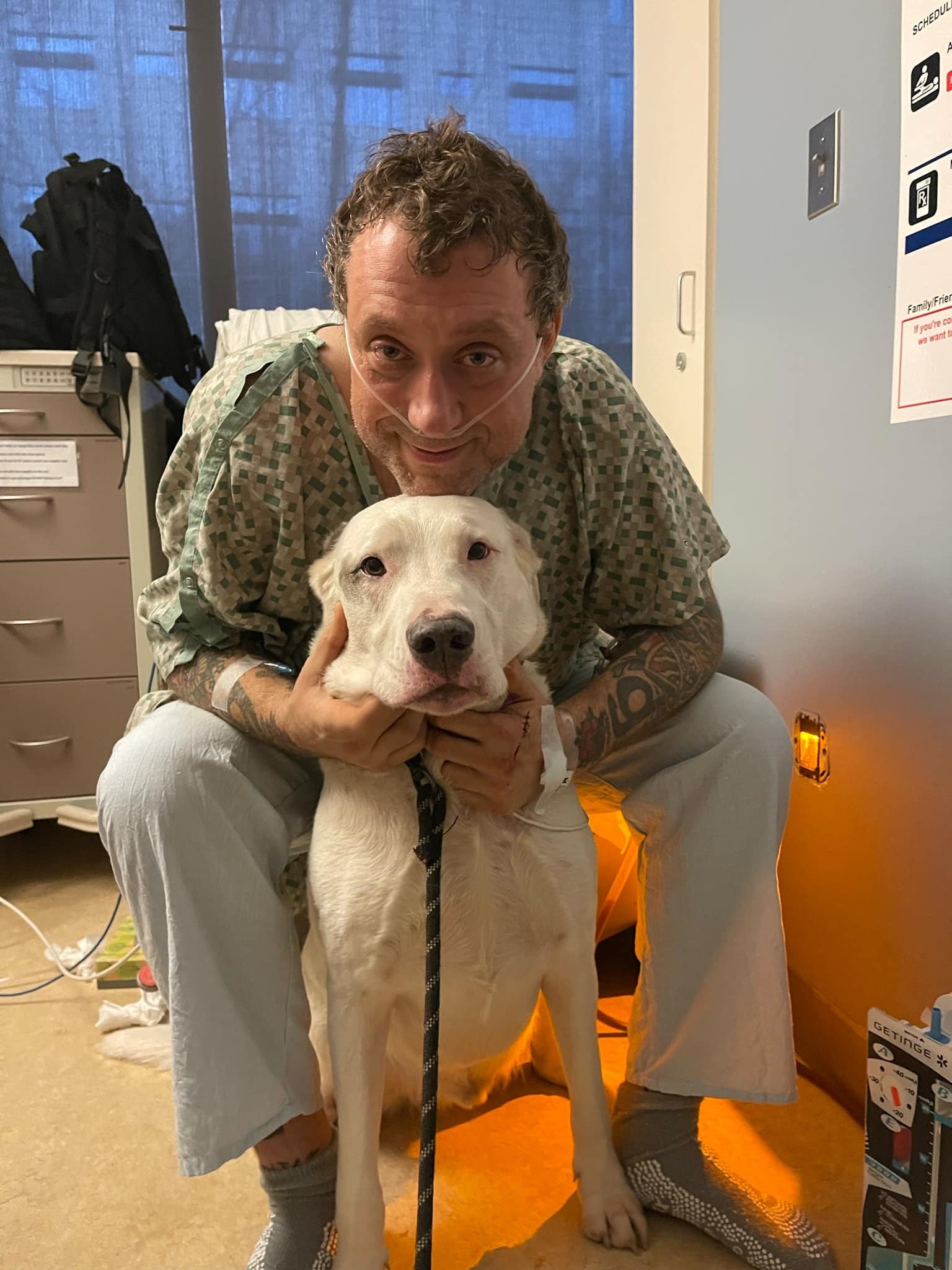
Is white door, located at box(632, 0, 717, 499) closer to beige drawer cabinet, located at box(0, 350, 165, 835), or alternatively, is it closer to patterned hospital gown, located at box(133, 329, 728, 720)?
patterned hospital gown, located at box(133, 329, 728, 720)

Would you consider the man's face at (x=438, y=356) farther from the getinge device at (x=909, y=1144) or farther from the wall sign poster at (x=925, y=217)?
the getinge device at (x=909, y=1144)

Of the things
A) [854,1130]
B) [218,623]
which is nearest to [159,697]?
[218,623]

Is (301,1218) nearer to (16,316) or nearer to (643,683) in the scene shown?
(643,683)

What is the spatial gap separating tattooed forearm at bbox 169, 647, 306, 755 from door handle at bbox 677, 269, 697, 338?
4.35 ft

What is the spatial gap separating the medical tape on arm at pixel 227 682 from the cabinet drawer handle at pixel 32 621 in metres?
1.36

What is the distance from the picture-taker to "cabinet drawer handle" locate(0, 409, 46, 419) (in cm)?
223

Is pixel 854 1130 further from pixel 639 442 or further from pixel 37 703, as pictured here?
pixel 37 703

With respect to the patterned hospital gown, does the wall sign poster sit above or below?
above

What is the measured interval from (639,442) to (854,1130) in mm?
1052

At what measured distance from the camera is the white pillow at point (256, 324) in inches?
103

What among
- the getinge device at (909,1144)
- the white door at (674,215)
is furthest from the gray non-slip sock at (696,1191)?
the white door at (674,215)

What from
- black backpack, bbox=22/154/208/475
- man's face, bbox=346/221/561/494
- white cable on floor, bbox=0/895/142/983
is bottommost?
white cable on floor, bbox=0/895/142/983

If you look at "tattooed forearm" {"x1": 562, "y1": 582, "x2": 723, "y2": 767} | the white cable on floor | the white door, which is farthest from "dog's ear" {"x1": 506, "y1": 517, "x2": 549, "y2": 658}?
the white cable on floor

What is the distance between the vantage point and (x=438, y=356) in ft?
3.36
